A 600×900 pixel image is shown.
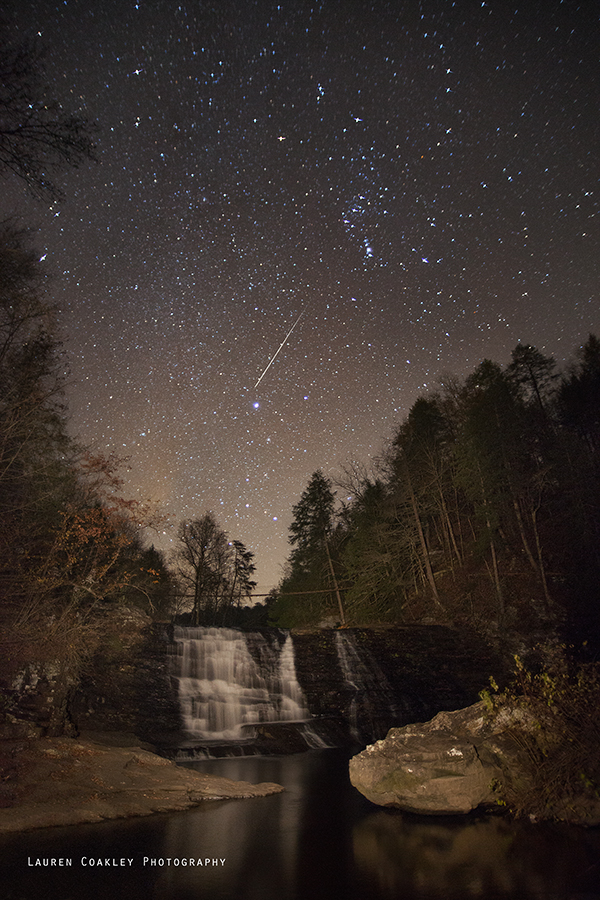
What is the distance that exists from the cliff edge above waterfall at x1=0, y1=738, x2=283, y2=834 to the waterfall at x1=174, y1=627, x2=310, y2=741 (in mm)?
7695

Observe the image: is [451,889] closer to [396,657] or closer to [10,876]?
[10,876]

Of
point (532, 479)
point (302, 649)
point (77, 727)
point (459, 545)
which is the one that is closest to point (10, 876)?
point (77, 727)

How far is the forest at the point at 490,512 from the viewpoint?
23969mm

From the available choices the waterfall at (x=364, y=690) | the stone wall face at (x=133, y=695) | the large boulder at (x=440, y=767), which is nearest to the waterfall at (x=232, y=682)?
the stone wall face at (x=133, y=695)

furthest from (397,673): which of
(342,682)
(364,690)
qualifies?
(342,682)

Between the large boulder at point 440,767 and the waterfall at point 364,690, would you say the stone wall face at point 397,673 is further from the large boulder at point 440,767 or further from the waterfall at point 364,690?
Answer: the large boulder at point 440,767

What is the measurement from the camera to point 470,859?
6.45 metres

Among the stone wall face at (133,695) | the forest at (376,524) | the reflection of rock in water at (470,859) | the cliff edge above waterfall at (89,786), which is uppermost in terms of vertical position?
the forest at (376,524)

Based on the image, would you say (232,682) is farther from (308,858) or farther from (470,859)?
(470,859)

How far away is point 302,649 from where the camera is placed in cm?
2422

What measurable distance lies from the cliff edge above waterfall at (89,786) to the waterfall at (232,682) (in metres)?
7.70

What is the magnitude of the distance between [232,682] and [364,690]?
624cm

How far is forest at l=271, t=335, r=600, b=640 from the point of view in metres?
24.0

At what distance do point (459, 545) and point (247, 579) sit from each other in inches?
1300
